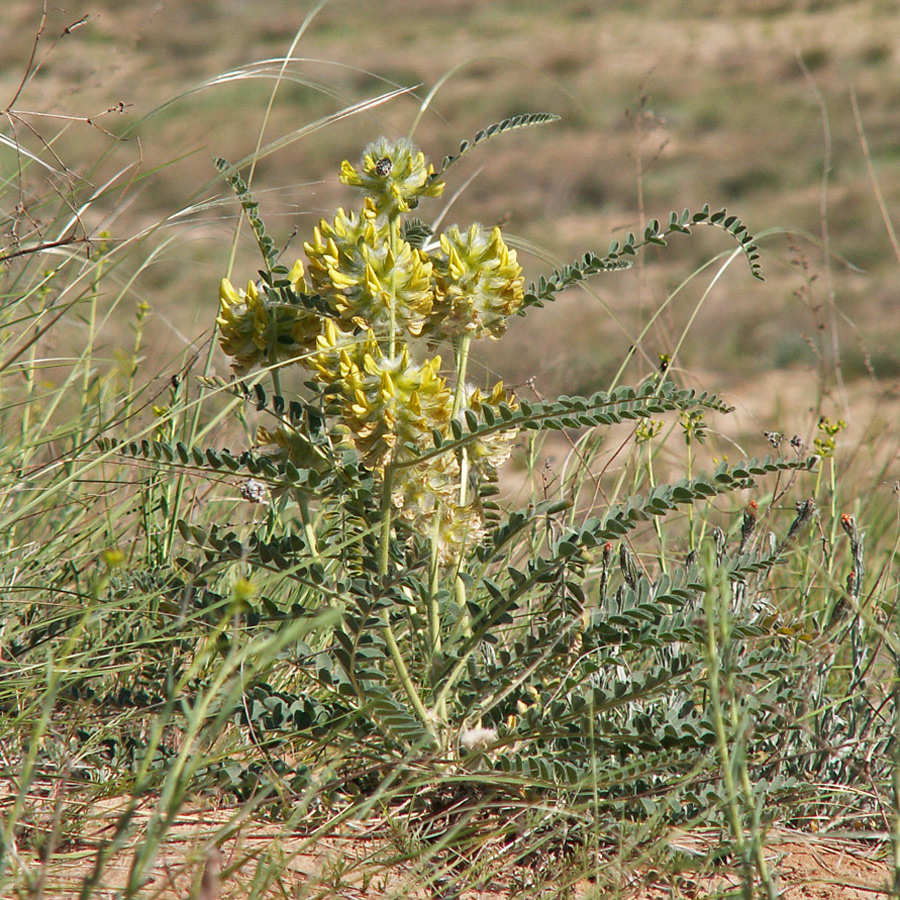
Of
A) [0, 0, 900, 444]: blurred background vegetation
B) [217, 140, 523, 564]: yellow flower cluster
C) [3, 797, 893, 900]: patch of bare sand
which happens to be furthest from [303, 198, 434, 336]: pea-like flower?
[3, 797, 893, 900]: patch of bare sand

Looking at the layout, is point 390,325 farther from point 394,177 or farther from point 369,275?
point 394,177

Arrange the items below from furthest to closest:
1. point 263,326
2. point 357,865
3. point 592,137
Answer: point 592,137 < point 263,326 < point 357,865

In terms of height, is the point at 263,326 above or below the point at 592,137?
below

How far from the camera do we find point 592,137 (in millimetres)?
15766

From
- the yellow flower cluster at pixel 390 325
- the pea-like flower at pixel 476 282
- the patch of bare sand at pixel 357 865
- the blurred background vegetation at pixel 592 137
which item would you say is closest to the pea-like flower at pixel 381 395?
the yellow flower cluster at pixel 390 325

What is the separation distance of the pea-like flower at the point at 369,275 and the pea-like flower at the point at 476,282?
33mm

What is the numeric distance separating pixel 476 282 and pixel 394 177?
18 centimetres

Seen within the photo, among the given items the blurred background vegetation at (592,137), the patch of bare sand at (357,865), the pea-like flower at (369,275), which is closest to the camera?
the patch of bare sand at (357,865)

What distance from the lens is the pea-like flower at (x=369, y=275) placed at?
4.07ft

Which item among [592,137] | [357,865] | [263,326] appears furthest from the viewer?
[592,137]

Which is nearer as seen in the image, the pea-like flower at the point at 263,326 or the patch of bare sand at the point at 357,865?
the patch of bare sand at the point at 357,865

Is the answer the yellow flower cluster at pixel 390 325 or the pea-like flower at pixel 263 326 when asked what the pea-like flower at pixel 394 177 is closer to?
the yellow flower cluster at pixel 390 325

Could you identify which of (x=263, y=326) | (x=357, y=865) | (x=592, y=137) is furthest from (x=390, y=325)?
(x=592, y=137)

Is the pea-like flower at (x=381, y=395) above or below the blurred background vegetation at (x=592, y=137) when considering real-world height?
below
